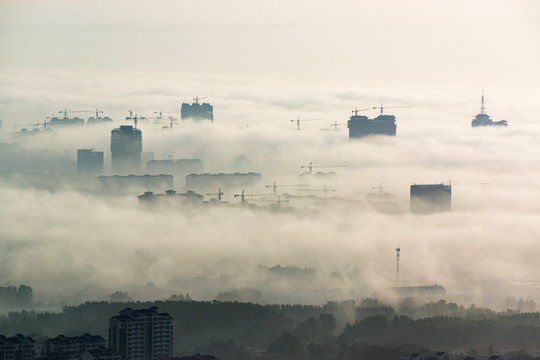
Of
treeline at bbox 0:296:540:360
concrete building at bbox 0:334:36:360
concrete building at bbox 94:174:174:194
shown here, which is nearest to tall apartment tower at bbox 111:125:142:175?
concrete building at bbox 94:174:174:194

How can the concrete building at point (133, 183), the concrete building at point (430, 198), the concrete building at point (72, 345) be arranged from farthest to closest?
the concrete building at point (133, 183) → the concrete building at point (430, 198) → the concrete building at point (72, 345)

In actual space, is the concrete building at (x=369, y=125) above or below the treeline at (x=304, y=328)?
above

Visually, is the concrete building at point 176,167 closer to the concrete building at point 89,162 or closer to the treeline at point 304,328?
the concrete building at point 89,162

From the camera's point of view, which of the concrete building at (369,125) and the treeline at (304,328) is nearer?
the treeline at (304,328)

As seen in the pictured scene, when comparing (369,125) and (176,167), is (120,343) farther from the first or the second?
(369,125)

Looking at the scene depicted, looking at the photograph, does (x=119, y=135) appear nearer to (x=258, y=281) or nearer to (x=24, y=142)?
(x=24, y=142)

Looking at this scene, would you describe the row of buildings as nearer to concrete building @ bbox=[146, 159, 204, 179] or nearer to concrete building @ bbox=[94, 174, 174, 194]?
concrete building @ bbox=[94, 174, 174, 194]

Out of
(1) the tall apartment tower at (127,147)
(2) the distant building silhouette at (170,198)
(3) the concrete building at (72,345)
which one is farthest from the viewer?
(1) the tall apartment tower at (127,147)

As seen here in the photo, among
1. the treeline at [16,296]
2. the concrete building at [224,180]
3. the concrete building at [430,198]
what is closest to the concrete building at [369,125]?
the concrete building at [224,180]
